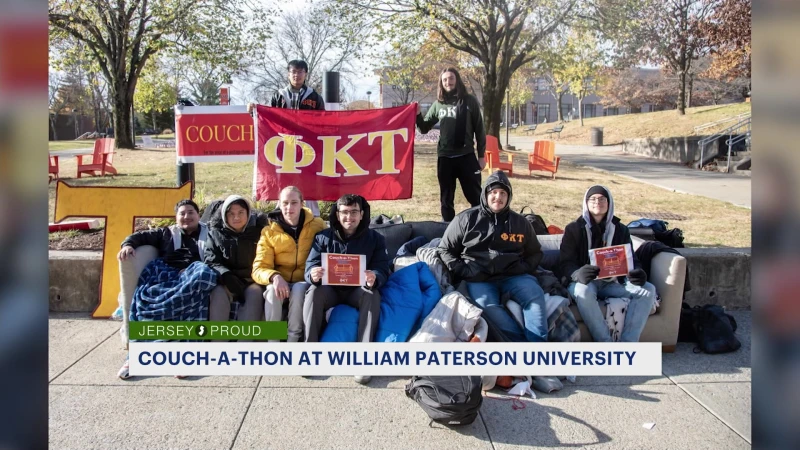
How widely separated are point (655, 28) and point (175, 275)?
23.1 meters

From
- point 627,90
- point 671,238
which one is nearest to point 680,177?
point 671,238

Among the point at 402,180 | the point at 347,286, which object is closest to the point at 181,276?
the point at 347,286

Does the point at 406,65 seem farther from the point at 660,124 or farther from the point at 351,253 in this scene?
the point at 660,124

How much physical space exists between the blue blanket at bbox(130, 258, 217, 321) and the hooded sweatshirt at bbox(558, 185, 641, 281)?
8.89 feet

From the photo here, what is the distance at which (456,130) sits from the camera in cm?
587

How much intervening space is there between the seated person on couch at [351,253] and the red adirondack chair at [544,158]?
34.4 feet

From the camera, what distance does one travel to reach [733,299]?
5684 mm

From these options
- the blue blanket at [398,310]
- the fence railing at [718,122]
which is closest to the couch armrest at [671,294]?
the blue blanket at [398,310]

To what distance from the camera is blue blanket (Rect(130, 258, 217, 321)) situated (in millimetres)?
4145

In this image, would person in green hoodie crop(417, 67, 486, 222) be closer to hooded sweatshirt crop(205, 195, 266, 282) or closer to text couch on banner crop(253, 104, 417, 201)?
text couch on banner crop(253, 104, 417, 201)

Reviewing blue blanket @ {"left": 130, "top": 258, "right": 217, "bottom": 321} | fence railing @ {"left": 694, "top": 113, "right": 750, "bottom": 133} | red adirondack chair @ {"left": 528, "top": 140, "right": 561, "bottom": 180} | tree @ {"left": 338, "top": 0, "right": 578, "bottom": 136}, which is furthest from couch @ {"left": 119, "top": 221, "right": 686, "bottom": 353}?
Answer: fence railing @ {"left": 694, "top": 113, "right": 750, "bottom": 133}
